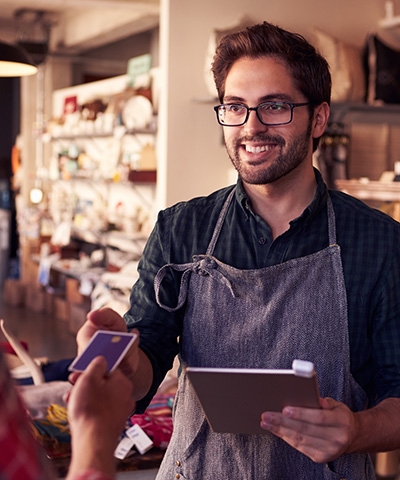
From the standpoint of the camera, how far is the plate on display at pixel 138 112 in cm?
713

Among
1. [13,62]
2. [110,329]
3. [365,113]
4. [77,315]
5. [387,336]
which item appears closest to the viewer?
[110,329]

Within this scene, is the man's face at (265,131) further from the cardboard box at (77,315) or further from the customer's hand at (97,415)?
the cardboard box at (77,315)

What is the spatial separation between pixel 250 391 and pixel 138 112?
19.1 feet

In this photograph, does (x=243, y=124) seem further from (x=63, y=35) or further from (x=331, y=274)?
(x=63, y=35)

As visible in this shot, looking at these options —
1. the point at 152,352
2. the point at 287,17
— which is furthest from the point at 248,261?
the point at 287,17

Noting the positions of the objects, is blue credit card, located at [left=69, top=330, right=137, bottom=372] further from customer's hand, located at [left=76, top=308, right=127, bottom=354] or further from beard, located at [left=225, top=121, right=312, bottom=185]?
beard, located at [left=225, top=121, right=312, bottom=185]

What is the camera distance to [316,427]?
1.68 meters

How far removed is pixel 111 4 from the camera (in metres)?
8.28

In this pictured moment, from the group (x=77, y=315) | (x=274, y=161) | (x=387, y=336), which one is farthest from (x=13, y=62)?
(x=77, y=315)

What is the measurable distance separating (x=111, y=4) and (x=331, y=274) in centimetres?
690

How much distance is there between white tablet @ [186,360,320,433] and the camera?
1.55m

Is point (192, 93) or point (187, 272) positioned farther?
point (192, 93)

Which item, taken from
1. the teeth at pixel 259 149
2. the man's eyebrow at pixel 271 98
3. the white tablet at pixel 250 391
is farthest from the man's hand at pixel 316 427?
the man's eyebrow at pixel 271 98

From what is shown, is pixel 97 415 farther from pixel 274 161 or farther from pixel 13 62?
pixel 13 62
